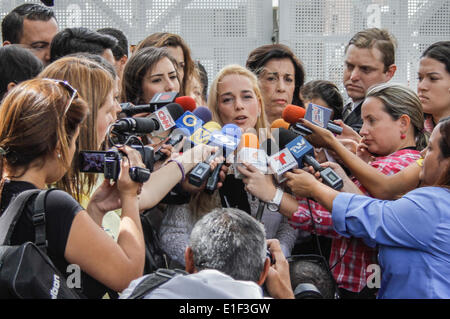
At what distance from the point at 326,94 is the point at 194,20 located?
1384mm

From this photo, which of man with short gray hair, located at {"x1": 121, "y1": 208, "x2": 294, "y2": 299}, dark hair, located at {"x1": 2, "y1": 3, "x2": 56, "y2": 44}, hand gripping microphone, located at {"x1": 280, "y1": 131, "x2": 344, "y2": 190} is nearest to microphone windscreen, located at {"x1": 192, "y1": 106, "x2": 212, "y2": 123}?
hand gripping microphone, located at {"x1": 280, "y1": 131, "x2": 344, "y2": 190}

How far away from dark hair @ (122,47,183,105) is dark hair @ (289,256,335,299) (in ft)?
4.61

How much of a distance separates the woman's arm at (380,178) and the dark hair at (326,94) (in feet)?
4.58

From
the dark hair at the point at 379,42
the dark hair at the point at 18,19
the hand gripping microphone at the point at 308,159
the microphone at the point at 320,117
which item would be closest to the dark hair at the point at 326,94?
the dark hair at the point at 379,42

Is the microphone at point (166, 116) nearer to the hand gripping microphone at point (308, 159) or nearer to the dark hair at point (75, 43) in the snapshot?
the hand gripping microphone at point (308, 159)

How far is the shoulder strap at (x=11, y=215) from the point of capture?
5.57ft

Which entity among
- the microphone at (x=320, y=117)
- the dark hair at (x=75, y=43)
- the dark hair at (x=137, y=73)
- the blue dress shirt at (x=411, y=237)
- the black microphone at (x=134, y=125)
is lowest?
the blue dress shirt at (x=411, y=237)

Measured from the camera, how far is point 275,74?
147 inches

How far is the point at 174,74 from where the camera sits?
3.22 metres

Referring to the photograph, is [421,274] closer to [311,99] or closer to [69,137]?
[69,137]

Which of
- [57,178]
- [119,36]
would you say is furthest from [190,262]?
[119,36]

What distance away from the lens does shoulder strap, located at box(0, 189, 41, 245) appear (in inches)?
66.8

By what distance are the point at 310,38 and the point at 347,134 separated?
1.70 meters
